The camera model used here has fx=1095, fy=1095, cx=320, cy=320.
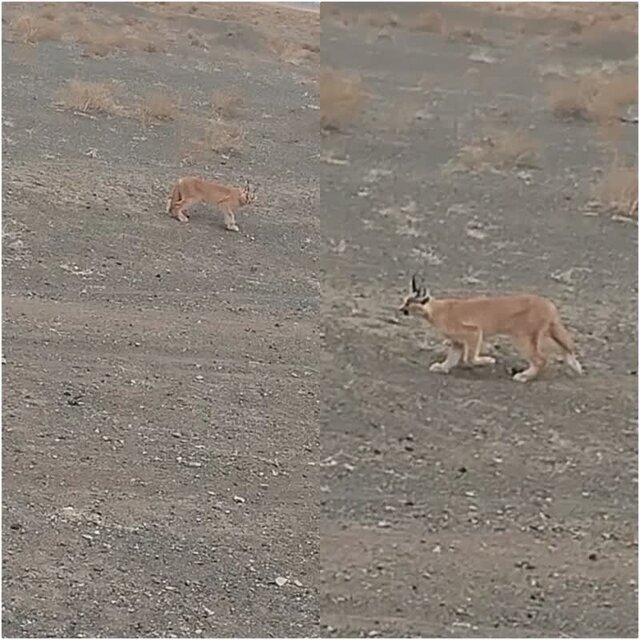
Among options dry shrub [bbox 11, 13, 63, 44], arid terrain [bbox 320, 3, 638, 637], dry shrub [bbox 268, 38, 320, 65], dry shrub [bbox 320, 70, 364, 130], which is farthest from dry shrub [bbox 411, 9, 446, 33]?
dry shrub [bbox 11, 13, 63, 44]

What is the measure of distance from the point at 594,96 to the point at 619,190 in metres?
0.14

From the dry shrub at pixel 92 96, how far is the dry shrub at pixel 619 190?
2.60ft

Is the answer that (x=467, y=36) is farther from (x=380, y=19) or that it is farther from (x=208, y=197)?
(x=208, y=197)

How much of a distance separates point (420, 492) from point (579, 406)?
23cm

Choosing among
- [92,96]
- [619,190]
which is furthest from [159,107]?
[619,190]

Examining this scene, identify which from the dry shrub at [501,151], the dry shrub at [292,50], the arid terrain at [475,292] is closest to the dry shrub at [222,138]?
the dry shrub at [292,50]

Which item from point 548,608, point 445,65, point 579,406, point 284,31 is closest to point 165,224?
Result: point 284,31

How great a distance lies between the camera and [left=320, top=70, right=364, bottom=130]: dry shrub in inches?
53.1

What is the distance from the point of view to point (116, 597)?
1.13 m

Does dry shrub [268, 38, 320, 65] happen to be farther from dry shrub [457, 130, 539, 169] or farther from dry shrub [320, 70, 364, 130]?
dry shrub [457, 130, 539, 169]

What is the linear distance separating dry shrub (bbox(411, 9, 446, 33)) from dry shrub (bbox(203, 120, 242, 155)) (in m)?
0.49

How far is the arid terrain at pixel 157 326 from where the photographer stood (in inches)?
46.3

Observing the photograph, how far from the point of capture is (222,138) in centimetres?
174

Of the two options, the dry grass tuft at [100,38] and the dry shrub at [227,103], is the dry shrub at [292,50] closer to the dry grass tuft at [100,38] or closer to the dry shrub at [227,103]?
the dry shrub at [227,103]
